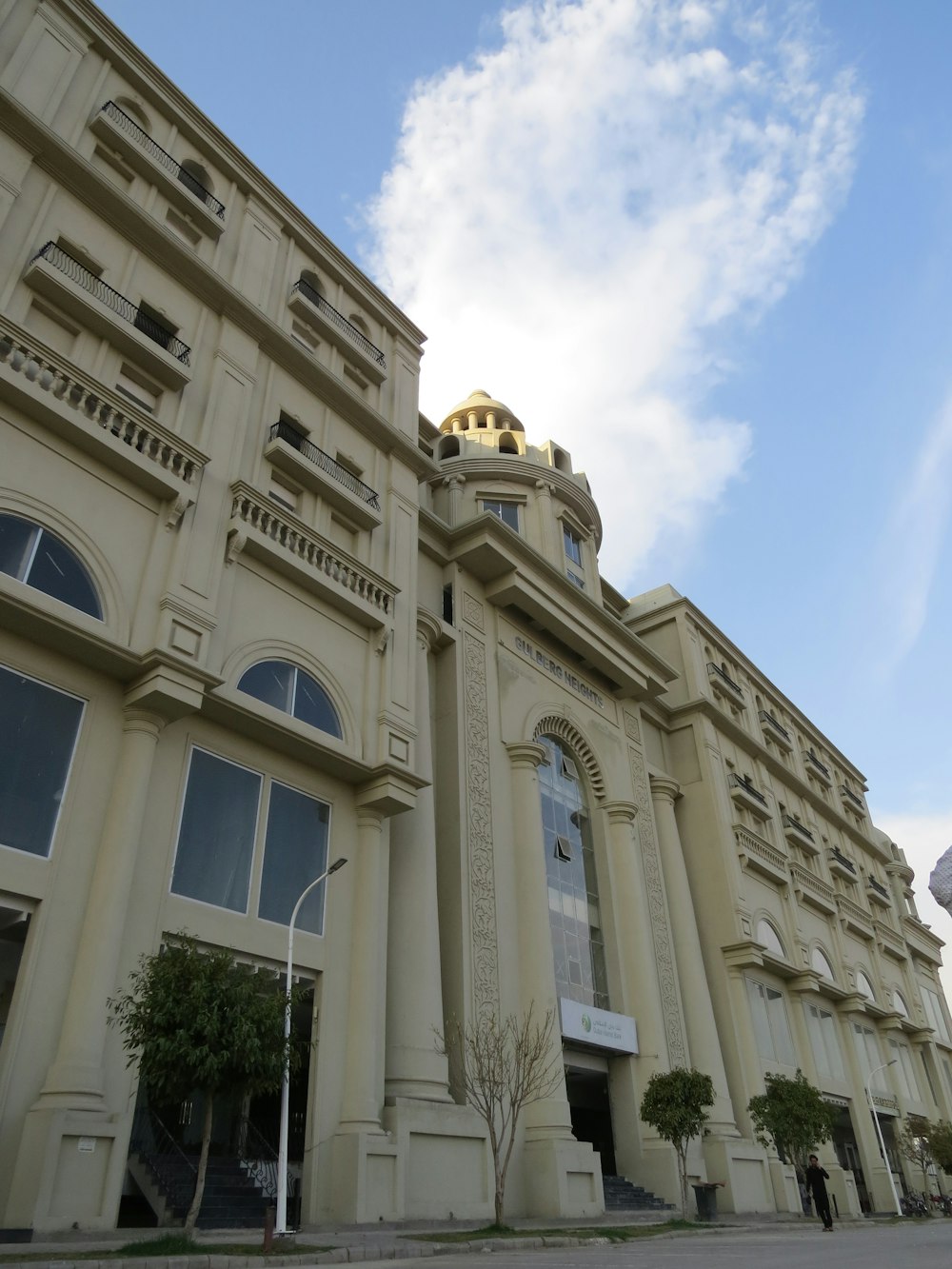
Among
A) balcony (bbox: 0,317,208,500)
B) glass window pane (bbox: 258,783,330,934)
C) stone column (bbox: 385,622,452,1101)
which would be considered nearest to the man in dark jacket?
stone column (bbox: 385,622,452,1101)

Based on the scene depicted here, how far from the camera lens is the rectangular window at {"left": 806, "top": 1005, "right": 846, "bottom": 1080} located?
125ft

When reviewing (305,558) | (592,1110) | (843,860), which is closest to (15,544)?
(305,558)

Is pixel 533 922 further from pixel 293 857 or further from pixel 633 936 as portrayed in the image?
pixel 293 857

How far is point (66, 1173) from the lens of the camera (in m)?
12.5

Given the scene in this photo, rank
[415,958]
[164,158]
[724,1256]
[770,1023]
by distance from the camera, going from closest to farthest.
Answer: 1. [724,1256]
2. [415,958]
3. [164,158]
4. [770,1023]

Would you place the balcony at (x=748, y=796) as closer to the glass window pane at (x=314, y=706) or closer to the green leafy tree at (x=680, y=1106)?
the green leafy tree at (x=680, y=1106)

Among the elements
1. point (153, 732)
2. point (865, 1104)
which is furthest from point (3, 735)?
point (865, 1104)

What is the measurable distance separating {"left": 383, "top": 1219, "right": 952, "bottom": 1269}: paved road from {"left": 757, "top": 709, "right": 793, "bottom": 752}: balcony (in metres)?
32.2

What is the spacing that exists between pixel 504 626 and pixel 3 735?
57.0 feet

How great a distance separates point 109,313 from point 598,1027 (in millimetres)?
20906

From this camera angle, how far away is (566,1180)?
69.4 ft

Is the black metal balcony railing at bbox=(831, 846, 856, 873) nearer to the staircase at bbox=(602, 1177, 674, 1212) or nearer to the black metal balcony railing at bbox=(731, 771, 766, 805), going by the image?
the black metal balcony railing at bbox=(731, 771, 766, 805)

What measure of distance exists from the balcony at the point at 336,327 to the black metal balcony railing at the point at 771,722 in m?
28.7

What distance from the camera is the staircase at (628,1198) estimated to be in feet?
77.2
